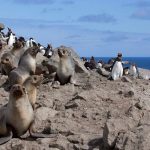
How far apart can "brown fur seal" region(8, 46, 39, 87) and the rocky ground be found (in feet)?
1.46

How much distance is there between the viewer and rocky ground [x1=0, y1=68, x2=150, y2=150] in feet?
25.5

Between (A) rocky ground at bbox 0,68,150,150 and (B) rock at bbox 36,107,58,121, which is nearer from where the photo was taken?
(A) rocky ground at bbox 0,68,150,150

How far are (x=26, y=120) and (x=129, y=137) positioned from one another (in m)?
2.27

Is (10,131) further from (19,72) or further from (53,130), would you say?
(19,72)

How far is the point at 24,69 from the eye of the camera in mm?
14016

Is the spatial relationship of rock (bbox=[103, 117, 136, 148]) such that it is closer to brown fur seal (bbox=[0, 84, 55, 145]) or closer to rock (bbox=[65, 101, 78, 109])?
brown fur seal (bbox=[0, 84, 55, 145])

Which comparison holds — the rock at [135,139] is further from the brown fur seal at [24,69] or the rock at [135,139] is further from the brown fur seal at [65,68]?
the brown fur seal at [65,68]

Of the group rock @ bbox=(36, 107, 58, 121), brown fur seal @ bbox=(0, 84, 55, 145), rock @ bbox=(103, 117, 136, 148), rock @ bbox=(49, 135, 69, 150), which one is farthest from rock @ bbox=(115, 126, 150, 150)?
rock @ bbox=(36, 107, 58, 121)

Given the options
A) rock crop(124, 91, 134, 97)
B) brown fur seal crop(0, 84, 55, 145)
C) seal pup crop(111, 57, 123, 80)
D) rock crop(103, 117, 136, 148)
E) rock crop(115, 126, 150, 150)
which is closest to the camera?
rock crop(115, 126, 150, 150)

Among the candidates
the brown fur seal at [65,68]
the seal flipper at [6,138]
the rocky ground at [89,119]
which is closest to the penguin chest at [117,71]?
the brown fur seal at [65,68]

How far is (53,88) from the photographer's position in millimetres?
13516

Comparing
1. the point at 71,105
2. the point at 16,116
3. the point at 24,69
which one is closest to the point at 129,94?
the point at 71,105

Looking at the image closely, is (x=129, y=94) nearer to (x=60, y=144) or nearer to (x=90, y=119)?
(x=90, y=119)

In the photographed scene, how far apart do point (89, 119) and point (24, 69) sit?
4.32 metres
